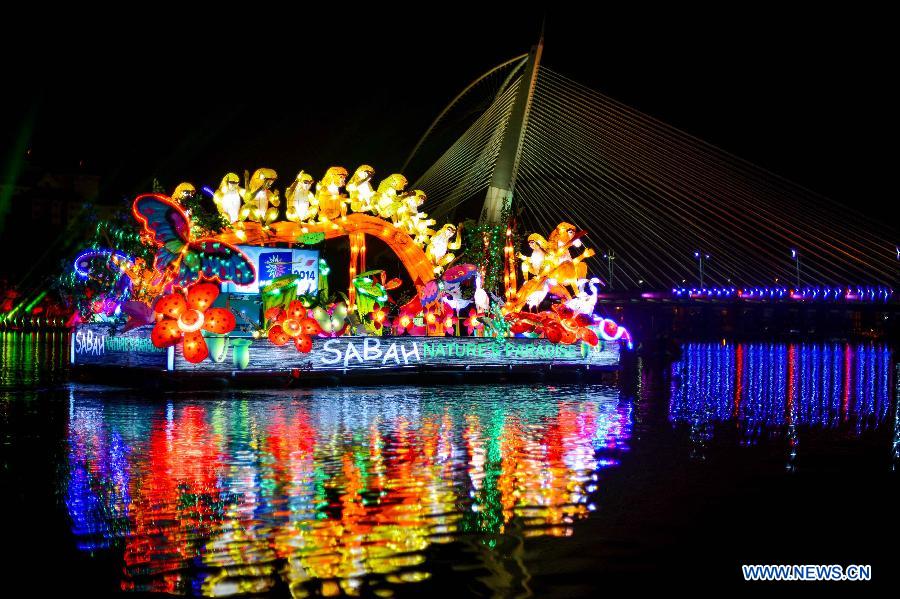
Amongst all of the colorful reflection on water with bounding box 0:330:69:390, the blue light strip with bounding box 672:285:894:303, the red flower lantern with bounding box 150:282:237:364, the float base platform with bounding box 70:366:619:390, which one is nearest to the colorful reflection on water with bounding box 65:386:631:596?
the red flower lantern with bounding box 150:282:237:364

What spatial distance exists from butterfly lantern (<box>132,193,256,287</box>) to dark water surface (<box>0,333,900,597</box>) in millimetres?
4396

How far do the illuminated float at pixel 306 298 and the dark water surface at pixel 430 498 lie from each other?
4239mm

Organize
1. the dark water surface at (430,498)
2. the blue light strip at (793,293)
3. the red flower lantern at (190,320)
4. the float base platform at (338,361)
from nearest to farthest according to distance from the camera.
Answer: the dark water surface at (430,498) < the red flower lantern at (190,320) < the float base platform at (338,361) < the blue light strip at (793,293)

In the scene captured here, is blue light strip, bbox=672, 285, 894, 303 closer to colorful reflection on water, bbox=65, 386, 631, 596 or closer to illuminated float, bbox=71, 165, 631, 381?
illuminated float, bbox=71, 165, 631, 381

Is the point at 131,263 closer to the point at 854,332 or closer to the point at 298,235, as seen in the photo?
the point at 298,235

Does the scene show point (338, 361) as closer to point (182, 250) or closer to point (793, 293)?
point (182, 250)

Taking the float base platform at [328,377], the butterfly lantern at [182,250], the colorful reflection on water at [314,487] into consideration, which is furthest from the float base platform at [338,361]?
the colorful reflection on water at [314,487]

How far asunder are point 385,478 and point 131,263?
16860 millimetres

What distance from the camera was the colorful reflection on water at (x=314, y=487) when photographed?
6.49 m

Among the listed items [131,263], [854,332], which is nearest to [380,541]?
[131,263]

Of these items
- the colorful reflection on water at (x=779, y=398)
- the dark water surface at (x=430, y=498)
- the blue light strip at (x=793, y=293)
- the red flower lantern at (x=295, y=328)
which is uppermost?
the blue light strip at (x=793, y=293)

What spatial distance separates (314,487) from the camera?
359 inches

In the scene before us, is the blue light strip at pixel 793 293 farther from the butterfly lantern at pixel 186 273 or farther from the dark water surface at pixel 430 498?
the butterfly lantern at pixel 186 273

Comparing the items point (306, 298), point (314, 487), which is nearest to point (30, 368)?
point (306, 298)
